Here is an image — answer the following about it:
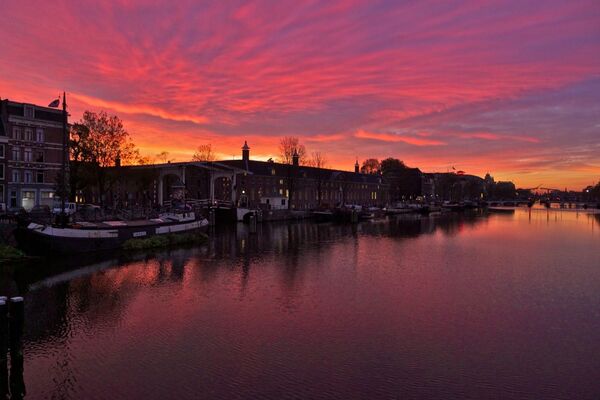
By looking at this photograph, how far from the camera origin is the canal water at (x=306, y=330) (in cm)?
1373

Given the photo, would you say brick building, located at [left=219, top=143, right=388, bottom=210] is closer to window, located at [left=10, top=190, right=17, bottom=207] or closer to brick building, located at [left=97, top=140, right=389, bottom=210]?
brick building, located at [left=97, top=140, right=389, bottom=210]

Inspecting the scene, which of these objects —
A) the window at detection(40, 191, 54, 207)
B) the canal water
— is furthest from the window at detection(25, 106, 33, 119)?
the canal water

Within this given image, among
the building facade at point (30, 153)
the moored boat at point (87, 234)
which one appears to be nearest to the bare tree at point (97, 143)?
the building facade at point (30, 153)

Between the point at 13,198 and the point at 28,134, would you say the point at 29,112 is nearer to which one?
the point at 28,134

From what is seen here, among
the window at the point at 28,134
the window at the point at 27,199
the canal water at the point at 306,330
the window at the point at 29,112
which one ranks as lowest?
the canal water at the point at 306,330

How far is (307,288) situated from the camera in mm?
26953

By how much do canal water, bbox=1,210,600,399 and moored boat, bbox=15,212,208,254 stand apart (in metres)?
2.52

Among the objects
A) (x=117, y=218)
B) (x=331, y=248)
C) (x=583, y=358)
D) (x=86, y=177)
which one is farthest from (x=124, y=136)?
(x=583, y=358)

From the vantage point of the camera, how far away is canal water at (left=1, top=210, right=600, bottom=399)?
13.7 meters

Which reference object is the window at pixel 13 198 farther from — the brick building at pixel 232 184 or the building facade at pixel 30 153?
the brick building at pixel 232 184

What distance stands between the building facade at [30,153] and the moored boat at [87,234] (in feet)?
55.1

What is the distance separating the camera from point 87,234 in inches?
1535

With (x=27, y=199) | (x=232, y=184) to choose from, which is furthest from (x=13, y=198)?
(x=232, y=184)

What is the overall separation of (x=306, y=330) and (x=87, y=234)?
91.4 ft
